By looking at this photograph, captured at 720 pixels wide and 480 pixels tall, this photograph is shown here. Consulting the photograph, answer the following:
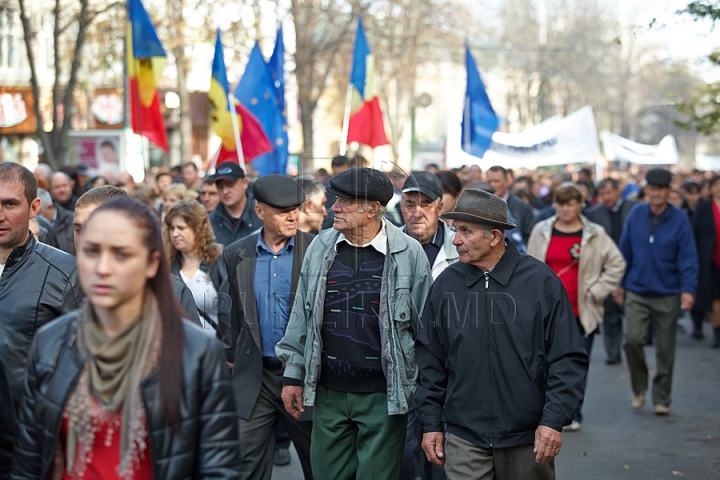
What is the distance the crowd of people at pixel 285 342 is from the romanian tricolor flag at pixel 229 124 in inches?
226

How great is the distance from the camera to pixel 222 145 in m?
12.2

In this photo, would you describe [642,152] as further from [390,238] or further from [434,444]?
[434,444]

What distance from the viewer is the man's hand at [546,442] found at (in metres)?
4.32

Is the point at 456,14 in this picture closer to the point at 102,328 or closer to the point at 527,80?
the point at 527,80

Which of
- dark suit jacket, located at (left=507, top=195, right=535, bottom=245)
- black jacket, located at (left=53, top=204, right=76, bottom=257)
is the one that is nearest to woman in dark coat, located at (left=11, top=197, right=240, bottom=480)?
black jacket, located at (left=53, top=204, right=76, bottom=257)

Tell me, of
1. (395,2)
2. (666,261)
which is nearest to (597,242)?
(666,261)

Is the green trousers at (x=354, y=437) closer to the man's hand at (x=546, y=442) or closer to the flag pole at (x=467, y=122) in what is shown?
the man's hand at (x=546, y=442)

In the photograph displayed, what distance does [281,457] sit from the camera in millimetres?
7402

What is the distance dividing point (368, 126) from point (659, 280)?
6.12 m

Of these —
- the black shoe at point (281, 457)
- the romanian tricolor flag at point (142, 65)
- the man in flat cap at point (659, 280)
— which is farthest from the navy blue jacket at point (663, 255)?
the romanian tricolor flag at point (142, 65)

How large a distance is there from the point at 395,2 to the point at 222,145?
21098 millimetres

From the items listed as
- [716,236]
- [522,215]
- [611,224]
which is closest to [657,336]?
[522,215]

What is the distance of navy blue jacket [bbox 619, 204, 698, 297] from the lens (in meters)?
8.70

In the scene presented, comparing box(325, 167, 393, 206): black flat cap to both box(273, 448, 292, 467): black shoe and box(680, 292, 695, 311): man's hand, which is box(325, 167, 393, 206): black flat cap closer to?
box(273, 448, 292, 467): black shoe
